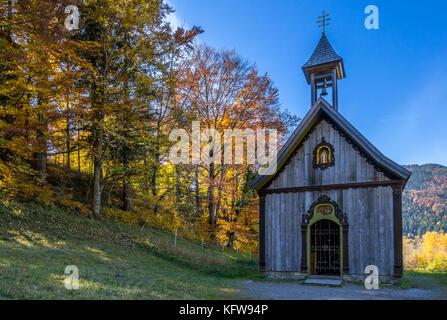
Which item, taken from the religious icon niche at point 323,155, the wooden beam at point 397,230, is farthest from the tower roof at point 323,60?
the wooden beam at point 397,230

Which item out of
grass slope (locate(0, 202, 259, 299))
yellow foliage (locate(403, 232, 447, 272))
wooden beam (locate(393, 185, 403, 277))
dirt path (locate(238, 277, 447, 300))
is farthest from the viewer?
yellow foliage (locate(403, 232, 447, 272))

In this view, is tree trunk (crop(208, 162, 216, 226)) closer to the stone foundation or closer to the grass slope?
the grass slope

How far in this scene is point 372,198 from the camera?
40.3 ft

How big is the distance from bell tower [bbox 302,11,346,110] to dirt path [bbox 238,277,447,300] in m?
7.51

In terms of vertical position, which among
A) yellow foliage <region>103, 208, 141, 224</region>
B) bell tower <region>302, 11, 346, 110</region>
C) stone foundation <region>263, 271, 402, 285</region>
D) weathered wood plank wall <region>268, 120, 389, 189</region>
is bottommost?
stone foundation <region>263, 271, 402, 285</region>

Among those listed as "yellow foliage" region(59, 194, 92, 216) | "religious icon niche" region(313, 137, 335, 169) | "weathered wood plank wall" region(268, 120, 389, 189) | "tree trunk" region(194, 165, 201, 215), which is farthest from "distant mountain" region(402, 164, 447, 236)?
"yellow foliage" region(59, 194, 92, 216)

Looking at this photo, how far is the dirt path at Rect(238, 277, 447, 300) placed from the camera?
30.0ft

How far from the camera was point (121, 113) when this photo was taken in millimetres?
17672

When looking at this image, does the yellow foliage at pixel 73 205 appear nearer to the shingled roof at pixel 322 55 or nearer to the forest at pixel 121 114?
the forest at pixel 121 114

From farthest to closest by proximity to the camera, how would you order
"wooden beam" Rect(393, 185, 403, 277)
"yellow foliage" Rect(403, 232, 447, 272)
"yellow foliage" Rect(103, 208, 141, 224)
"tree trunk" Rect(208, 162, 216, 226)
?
"tree trunk" Rect(208, 162, 216, 226) < "yellow foliage" Rect(403, 232, 447, 272) < "yellow foliage" Rect(103, 208, 141, 224) < "wooden beam" Rect(393, 185, 403, 277)

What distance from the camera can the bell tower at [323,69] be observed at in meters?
15.0

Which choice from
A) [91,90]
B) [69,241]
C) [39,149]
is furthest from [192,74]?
[69,241]

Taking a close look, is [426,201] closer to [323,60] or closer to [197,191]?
[197,191]
